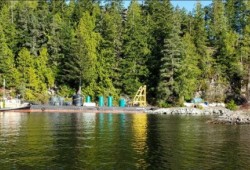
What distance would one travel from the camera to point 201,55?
334ft

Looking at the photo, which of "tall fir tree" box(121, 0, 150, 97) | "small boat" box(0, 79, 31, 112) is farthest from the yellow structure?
"small boat" box(0, 79, 31, 112)

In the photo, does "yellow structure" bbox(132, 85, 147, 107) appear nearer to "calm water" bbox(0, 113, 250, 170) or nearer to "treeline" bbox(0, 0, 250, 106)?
"treeline" bbox(0, 0, 250, 106)

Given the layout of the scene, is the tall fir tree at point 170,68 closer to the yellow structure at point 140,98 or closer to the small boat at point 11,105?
the yellow structure at point 140,98

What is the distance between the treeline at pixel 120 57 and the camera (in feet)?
297

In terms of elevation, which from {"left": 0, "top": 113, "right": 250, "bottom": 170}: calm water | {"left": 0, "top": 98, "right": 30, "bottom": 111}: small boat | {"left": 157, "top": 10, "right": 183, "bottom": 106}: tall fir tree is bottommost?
{"left": 0, "top": 113, "right": 250, "bottom": 170}: calm water

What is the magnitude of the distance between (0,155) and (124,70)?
238 feet

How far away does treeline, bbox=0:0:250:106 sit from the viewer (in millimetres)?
90562

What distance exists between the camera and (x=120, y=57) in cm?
10169

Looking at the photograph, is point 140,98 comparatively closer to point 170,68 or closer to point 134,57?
point 170,68

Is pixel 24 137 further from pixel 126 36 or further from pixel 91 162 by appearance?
pixel 126 36

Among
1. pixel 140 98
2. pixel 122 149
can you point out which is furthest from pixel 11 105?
pixel 122 149

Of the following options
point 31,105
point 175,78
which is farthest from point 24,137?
point 175,78

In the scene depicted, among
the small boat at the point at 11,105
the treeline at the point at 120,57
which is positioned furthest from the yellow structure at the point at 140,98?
the small boat at the point at 11,105

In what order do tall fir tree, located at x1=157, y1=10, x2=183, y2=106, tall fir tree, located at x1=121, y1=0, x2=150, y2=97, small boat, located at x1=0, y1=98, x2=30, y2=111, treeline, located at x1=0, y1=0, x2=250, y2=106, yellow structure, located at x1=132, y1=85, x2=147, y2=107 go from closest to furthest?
small boat, located at x1=0, y1=98, x2=30, y2=111 < tall fir tree, located at x1=157, y1=10, x2=183, y2=106 < yellow structure, located at x1=132, y1=85, x2=147, y2=107 < treeline, located at x1=0, y1=0, x2=250, y2=106 < tall fir tree, located at x1=121, y1=0, x2=150, y2=97
